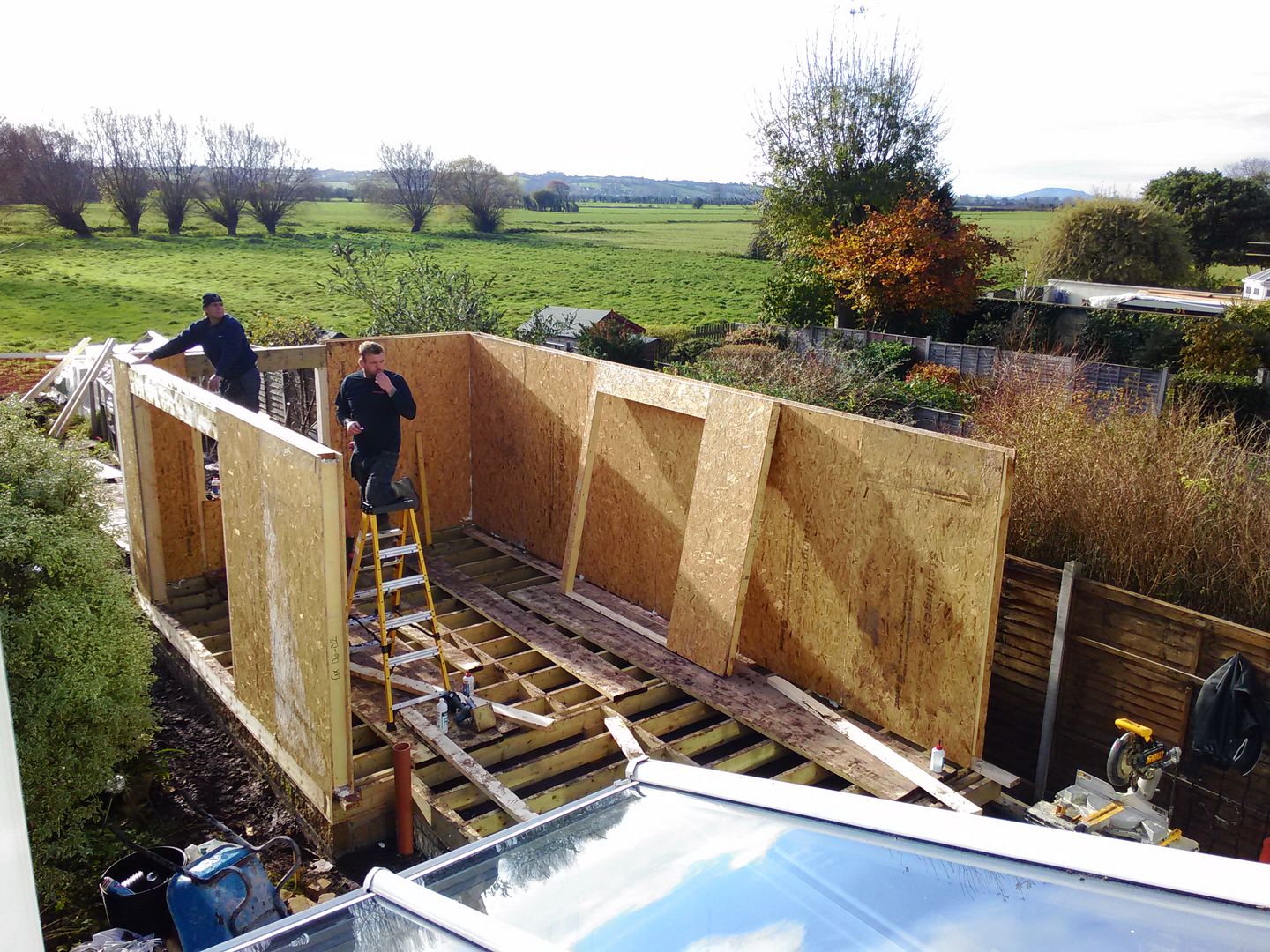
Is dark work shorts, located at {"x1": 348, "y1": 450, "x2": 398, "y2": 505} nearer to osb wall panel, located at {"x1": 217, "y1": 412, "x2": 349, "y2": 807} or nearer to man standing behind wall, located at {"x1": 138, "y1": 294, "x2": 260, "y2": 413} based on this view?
osb wall panel, located at {"x1": 217, "y1": 412, "x2": 349, "y2": 807}

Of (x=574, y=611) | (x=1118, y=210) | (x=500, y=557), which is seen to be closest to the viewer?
(x=574, y=611)

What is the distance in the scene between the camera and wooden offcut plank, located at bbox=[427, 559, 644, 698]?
7.45 metres

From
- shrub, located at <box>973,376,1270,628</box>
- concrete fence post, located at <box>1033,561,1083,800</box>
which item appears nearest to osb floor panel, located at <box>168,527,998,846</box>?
concrete fence post, located at <box>1033,561,1083,800</box>

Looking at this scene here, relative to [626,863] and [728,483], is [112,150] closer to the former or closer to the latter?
[728,483]

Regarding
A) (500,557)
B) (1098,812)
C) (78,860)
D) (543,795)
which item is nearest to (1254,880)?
(1098,812)

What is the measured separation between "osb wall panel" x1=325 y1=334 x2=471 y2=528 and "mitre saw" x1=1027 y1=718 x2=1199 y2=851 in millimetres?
7387

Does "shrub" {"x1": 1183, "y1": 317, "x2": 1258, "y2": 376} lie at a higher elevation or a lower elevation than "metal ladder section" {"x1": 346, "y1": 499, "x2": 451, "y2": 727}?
higher

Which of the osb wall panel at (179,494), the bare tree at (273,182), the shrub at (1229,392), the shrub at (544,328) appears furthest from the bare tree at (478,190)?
the osb wall panel at (179,494)

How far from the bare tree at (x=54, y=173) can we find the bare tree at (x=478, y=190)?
1921cm

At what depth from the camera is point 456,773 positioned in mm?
6418

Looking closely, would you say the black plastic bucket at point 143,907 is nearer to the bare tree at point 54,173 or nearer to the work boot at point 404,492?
the work boot at point 404,492

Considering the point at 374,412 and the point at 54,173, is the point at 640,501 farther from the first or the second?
the point at 54,173

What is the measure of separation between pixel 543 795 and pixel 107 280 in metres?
35.5

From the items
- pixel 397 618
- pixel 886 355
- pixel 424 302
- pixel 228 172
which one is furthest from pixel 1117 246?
pixel 228 172
